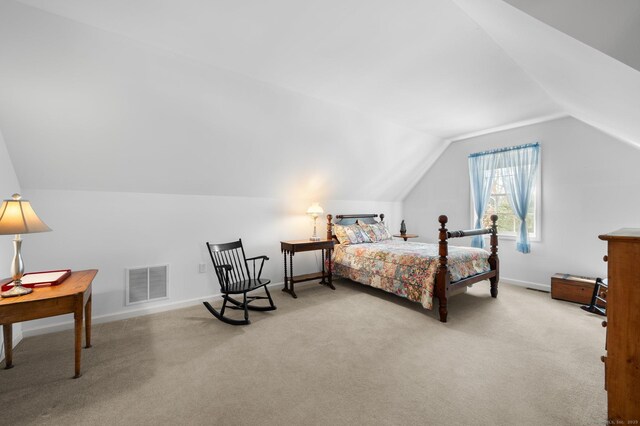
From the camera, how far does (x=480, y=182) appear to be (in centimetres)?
480

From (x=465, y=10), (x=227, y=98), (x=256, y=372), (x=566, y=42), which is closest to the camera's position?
(x=566, y=42)

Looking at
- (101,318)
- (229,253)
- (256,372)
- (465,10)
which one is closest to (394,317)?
(256,372)

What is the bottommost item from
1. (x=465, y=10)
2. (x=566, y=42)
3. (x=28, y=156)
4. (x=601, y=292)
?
(x=601, y=292)

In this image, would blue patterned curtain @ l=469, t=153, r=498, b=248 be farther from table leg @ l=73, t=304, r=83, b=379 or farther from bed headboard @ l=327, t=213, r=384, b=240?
table leg @ l=73, t=304, r=83, b=379

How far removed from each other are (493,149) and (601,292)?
8.37ft

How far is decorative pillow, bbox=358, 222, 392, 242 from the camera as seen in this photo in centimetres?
484

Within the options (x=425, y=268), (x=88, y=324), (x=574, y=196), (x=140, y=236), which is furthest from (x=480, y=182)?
(x=88, y=324)

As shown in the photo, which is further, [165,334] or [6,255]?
[165,334]

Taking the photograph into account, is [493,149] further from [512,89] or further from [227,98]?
[227,98]

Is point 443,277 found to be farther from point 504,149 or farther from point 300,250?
point 504,149

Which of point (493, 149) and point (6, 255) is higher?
point (493, 149)

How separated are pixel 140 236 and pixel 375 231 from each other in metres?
3.62

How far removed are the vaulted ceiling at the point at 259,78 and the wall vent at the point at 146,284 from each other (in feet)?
3.23

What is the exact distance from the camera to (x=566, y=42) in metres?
1.40
